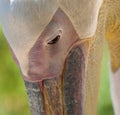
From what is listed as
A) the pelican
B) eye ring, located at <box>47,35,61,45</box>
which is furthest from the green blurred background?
eye ring, located at <box>47,35,61,45</box>

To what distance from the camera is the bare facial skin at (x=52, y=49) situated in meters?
1.20

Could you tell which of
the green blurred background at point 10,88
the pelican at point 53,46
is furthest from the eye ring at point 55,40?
the green blurred background at point 10,88

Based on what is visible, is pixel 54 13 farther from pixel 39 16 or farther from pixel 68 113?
pixel 68 113

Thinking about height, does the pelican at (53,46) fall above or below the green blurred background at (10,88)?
above

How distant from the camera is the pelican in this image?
117 centimetres

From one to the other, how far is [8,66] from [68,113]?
2.19m

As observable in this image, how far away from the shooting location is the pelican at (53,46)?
1175 millimetres

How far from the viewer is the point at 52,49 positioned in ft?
4.00

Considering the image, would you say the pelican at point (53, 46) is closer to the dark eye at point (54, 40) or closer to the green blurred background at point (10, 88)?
the dark eye at point (54, 40)

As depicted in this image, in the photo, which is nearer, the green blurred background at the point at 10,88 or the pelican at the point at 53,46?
the pelican at the point at 53,46

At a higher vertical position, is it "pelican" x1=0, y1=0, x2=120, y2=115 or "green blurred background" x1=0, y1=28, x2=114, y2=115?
"pelican" x1=0, y1=0, x2=120, y2=115

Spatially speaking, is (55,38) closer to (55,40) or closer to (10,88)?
(55,40)

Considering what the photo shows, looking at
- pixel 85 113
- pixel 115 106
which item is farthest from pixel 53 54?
pixel 115 106

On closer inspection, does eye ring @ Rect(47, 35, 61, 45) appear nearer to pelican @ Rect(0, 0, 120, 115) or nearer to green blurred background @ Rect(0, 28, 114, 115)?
pelican @ Rect(0, 0, 120, 115)
